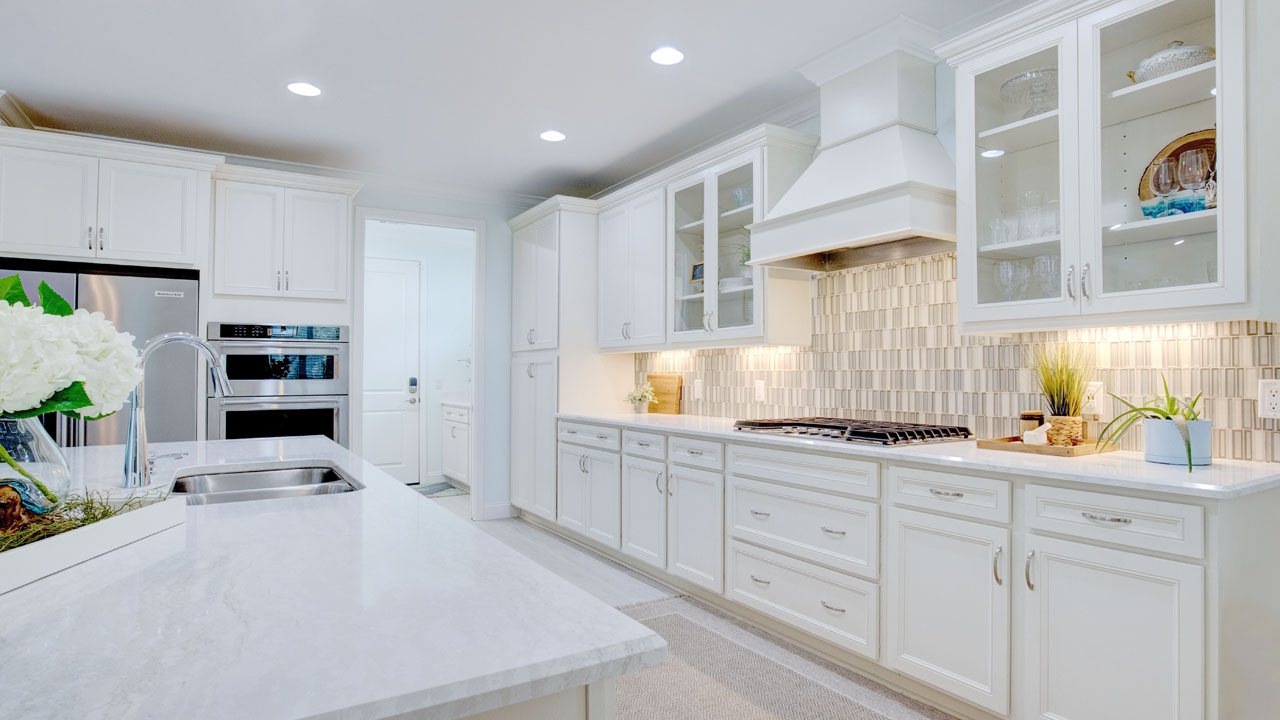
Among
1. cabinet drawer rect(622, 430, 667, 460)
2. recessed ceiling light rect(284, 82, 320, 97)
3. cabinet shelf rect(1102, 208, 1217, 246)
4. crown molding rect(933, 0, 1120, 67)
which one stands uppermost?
recessed ceiling light rect(284, 82, 320, 97)

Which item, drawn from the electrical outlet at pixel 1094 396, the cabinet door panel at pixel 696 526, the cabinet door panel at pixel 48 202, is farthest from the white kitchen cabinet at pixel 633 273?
the cabinet door panel at pixel 48 202

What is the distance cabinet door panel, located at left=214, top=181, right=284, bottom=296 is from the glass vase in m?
3.29

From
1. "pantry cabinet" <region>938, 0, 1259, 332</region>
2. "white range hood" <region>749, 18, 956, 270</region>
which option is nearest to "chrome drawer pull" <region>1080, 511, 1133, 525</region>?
"pantry cabinet" <region>938, 0, 1259, 332</region>

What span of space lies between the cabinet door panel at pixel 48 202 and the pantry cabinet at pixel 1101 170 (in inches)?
164

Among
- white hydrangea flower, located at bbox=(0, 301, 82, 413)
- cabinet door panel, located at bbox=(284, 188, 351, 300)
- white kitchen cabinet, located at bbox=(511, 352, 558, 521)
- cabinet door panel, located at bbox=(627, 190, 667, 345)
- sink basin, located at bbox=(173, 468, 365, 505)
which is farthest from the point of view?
white kitchen cabinet, located at bbox=(511, 352, 558, 521)

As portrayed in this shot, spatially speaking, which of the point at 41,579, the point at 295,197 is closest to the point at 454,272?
the point at 295,197

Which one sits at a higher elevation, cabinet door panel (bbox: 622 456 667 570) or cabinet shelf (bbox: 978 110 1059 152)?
cabinet shelf (bbox: 978 110 1059 152)

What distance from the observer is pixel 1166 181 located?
204 cm

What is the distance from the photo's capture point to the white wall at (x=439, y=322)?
6.83 m

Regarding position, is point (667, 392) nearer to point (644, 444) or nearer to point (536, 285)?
point (644, 444)

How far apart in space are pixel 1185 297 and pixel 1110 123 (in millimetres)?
590

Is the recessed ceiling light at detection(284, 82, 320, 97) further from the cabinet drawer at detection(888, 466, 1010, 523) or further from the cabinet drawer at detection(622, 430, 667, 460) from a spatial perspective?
the cabinet drawer at detection(888, 466, 1010, 523)

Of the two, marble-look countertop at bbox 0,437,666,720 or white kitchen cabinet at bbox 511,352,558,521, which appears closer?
marble-look countertop at bbox 0,437,666,720

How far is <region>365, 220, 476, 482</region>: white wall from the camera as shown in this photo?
6.83 m
